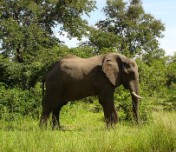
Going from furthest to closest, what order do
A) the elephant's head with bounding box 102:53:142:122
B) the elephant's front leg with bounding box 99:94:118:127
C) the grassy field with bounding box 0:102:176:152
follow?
the elephant's head with bounding box 102:53:142:122 < the elephant's front leg with bounding box 99:94:118:127 < the grassy field with bounding box 0:102:176:152

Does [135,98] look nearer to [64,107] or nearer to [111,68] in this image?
[111,68]

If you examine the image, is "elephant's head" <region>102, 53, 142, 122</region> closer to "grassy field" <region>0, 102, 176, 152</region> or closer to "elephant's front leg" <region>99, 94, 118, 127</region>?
"elephant's front leg" <region>99, 94, 118, 127</region>

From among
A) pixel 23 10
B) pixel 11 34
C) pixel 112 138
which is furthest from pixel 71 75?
pixel 23 10

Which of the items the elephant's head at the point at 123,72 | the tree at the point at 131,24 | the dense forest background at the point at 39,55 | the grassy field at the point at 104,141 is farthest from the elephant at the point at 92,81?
the tree at the point at 131,24

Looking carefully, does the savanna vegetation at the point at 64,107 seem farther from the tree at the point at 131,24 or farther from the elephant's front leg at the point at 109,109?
the tree at the point at 131,24

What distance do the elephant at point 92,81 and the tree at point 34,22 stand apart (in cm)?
742

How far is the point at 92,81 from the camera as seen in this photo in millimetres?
11797

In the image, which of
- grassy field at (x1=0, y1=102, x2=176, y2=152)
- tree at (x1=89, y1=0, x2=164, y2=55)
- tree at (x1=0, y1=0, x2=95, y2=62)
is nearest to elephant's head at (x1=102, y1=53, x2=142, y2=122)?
grassy field at (x1=0, y1=102, x2=176, y2=152)

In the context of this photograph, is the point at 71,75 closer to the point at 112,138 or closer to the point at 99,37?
the point at 112,138

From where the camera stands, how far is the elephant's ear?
11.7 m

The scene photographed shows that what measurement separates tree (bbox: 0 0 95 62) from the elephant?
7425mm

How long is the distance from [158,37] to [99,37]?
9866 millimetres

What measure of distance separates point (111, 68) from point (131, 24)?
2989cm

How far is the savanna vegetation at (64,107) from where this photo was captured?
24.1 ft
